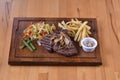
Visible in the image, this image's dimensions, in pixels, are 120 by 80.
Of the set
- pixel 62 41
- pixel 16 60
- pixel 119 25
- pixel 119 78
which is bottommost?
pixel 119 78

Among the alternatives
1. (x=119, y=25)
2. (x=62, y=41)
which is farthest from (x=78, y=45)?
(x=119, y=25)

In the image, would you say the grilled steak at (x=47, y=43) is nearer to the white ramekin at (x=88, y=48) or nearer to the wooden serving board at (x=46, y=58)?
the wooden serving board at (x=46, y=58)

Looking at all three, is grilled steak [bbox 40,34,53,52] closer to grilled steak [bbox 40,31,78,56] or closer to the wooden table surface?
grilled steak [bbox 40,31,78,56]

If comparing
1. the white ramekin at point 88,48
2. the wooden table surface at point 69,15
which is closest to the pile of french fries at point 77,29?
the white ramekin at point 88,48

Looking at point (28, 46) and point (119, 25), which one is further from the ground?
point (119, 25)

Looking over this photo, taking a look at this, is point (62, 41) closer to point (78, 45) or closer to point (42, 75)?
point (78, 45)

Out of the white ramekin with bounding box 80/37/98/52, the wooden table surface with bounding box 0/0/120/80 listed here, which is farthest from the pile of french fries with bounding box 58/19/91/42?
the wooden table surface with bounding box 0/0/120/80

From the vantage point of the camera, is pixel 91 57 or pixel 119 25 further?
pixel 119 25
